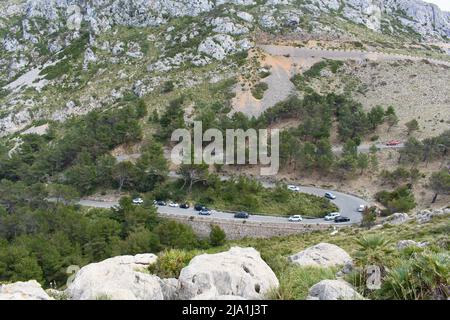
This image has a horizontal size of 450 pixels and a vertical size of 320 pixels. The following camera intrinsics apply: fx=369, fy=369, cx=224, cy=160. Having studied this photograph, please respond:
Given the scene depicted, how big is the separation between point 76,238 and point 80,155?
2587 cm

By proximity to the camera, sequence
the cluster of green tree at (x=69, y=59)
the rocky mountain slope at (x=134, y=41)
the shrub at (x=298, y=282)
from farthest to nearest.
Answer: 1. the cluster of green tree at (x=69, y=59)
2. the rocky mountain slope at (x=134, y=41)
3. the shrub at (x=298, y=282)

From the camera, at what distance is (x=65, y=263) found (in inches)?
1363

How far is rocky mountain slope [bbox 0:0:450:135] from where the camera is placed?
291ft

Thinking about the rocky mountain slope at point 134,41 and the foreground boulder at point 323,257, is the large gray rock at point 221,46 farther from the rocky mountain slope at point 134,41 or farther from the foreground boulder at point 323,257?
Result: the foreground boulder at point 323,257

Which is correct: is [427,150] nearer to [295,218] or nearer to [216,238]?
[295,218]

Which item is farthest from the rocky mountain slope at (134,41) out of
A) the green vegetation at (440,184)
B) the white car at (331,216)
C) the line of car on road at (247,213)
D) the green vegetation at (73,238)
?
the green vegetation at (440,184)

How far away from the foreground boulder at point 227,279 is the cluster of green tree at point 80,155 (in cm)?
4825

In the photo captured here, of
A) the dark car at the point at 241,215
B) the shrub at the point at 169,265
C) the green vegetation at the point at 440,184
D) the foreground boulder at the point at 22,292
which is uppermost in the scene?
the foreground boulder at the point at 22,292

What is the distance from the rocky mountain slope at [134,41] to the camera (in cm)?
8881

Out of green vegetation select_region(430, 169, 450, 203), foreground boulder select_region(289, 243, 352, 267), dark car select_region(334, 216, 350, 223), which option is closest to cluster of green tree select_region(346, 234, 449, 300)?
foreground boulder select_region(289, 243, 352, 267)

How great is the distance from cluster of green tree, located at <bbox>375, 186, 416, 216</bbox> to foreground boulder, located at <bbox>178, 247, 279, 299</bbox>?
36.5 m

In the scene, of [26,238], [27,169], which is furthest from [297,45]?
[26,238]

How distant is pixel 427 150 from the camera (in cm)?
5353

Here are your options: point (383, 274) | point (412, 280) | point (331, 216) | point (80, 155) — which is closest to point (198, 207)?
point (331, 216)
